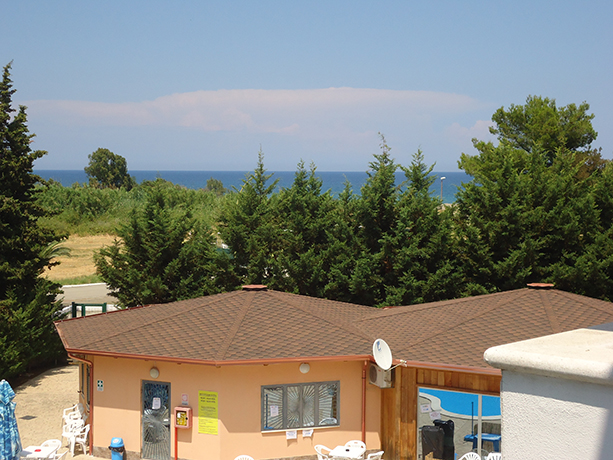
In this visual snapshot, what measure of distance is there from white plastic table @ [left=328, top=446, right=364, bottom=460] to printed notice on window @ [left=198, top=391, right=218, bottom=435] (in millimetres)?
2507

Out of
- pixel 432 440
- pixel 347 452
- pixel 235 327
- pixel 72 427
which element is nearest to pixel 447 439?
pixel 432 440

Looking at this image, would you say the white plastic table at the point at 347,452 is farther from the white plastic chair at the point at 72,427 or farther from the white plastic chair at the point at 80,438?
the white plastic chair at the point at 72,427

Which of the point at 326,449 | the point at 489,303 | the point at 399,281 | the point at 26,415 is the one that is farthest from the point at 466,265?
the point at 26,415

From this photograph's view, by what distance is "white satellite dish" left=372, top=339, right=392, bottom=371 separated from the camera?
12.3m

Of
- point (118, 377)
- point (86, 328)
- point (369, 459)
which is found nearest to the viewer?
point (369, 459)

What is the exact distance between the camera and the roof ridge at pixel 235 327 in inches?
504

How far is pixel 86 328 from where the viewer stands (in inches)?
625

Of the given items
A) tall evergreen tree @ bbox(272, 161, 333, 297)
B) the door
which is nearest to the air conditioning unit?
the door

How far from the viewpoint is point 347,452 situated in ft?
42.0

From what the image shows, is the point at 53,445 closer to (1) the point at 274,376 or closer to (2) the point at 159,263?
(1) the point at 274,376

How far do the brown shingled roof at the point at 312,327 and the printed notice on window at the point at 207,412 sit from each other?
1.00m

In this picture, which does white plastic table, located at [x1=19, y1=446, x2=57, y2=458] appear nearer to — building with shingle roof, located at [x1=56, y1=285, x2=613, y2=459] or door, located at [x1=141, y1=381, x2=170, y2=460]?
building with shingle roof, located at [x1=56, y1=285, x2=613, y2=459]

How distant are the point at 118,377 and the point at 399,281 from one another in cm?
1126

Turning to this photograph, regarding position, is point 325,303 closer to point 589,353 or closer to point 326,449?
point 326,449
